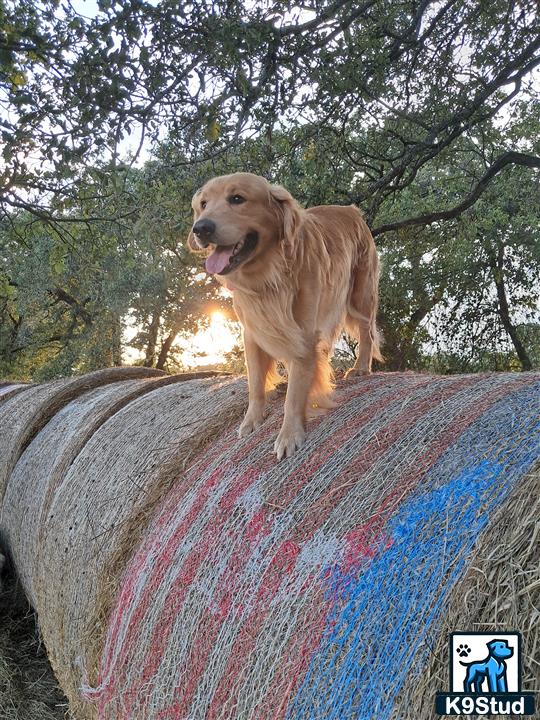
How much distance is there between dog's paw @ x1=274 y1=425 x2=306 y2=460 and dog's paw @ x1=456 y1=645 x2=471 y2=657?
49.5 inches

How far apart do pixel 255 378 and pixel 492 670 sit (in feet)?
6.88

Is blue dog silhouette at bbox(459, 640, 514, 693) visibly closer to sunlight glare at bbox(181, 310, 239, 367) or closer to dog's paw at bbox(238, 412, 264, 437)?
dog's paw at bbox(238, 412, 264, 437)

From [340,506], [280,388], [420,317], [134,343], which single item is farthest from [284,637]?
[134,343]

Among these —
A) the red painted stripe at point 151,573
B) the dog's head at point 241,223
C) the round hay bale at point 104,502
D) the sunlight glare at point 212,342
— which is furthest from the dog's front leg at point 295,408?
the sunlight glare at point 212,342

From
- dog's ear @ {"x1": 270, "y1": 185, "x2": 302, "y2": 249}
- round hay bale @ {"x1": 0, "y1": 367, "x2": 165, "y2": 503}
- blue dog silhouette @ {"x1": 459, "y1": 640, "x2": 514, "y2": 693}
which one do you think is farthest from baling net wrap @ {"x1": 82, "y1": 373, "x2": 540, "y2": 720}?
round hay bale @ {"x1": 0, "y1": 367, "x2": 165, "y2": 503}

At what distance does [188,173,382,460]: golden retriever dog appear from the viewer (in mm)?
2793

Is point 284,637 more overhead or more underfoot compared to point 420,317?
more underfoot

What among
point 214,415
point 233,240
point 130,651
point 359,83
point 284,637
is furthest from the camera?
point 359,83

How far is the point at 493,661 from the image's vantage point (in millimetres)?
1458

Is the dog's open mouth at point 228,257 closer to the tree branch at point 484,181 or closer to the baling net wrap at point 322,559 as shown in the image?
the baling net wrap at point 322,559

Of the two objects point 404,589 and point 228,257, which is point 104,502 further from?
point 404,589

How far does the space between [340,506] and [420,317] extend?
976 centimetres

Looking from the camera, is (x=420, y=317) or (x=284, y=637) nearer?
(x=284, y=637)

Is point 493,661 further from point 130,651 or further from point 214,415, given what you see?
point 214,415
